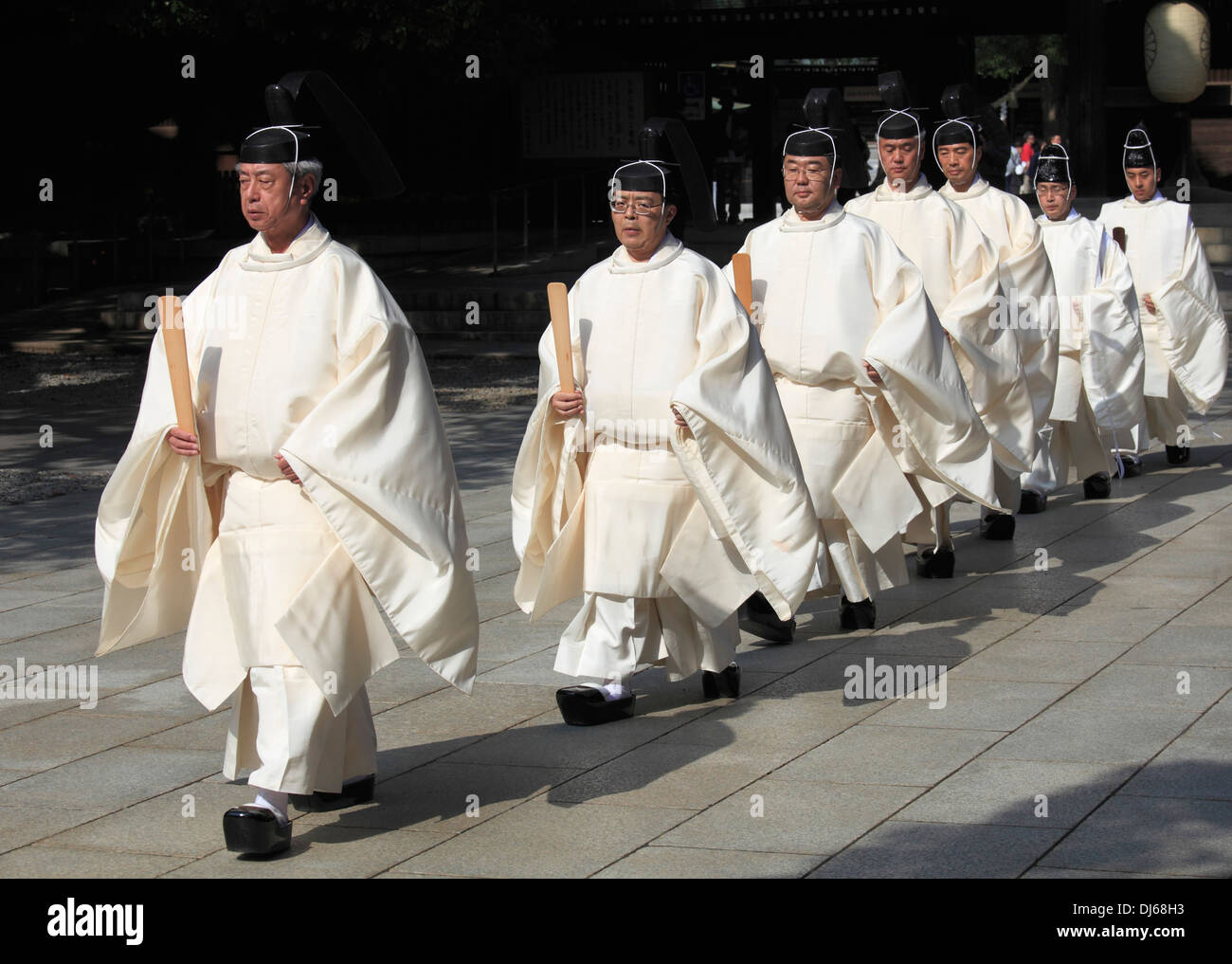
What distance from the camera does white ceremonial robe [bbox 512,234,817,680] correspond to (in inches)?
213

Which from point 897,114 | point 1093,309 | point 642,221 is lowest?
point 1093,309

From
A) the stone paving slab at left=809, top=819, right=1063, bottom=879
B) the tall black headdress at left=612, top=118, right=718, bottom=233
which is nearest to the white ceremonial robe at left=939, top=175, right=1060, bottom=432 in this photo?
the tall black headdress at left=612, top=118, right=718, bottom=233

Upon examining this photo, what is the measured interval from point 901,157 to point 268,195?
12.7 ft

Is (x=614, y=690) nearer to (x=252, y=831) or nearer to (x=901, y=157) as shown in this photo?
(x=252, y=831)

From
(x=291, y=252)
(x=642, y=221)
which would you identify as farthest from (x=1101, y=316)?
(x=291, y=252)

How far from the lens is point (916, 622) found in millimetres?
6773

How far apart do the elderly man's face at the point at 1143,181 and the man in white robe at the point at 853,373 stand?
4.62 metres

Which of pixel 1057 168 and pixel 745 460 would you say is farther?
pixel 1057 168

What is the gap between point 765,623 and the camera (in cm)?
652

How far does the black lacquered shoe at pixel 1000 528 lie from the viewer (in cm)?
841

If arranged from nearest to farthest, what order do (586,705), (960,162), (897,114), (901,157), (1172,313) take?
(586,705)
(897,114)
(901,157)
(960,162)
(1172,313)

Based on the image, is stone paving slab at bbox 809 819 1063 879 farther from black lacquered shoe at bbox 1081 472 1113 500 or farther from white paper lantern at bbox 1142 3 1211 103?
white paper lantern at bbox 1142 3 1211 103

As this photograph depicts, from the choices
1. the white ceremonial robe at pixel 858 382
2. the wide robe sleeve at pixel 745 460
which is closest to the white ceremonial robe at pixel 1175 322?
the white ceremonial robe at pixel 858 382

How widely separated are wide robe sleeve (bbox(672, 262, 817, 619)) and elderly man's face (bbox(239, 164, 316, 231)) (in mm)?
1455
